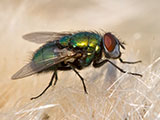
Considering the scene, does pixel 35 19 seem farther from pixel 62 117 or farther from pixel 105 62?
pixel 62 117

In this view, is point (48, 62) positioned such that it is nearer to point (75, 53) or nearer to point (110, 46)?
point (75, 53)

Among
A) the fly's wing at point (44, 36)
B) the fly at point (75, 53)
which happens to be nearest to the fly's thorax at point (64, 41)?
the fly at point (75, 53)

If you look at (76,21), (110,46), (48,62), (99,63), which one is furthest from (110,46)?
(76,21)

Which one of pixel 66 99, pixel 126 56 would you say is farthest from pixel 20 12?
pixel 66 99

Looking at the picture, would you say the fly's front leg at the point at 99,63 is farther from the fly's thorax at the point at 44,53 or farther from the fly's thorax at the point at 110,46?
the fly's thorax at the point at 44,53

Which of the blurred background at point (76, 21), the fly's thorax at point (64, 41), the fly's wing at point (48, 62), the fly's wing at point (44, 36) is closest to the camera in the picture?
the fly's wing at point (48, 62)

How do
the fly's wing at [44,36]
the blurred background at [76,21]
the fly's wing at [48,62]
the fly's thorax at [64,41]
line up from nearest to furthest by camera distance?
the fly's wing at [48,62] < the fly's thorax at [64,41] < the fly's wing at [44,36] < the blurred background at [76,21]
